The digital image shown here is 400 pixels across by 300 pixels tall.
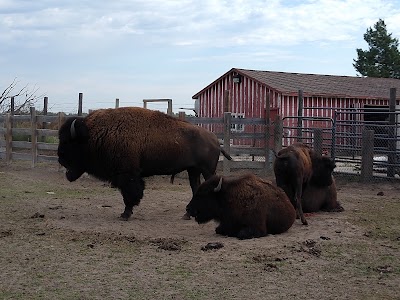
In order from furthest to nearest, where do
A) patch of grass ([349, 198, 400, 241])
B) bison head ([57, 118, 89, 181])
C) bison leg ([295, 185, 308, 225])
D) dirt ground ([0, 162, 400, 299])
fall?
1. bison head ([57, 118, 89, 181])
2. bison leg ([295, 185, 308, 225])
3. patch of grass ([349, 198, 400, 241])
4. dirt ground ([0, 162, 400, 299])

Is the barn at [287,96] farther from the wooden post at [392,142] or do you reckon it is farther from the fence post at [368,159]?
the fence post at [368,159]

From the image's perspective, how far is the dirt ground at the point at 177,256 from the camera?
553 cm

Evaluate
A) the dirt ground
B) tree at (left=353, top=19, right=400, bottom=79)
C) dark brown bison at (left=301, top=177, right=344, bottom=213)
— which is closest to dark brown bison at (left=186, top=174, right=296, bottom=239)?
the dirt ground

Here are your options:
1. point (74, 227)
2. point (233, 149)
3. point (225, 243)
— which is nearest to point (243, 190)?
point (225, 243)

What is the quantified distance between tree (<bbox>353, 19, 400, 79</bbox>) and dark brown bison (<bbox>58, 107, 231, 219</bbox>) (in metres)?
36.8

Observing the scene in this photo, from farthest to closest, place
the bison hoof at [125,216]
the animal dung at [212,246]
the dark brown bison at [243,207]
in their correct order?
1. the bison hoof at [125,216]
2. the dark brown bison at [243,207]
3. the animal dung at [212,246]

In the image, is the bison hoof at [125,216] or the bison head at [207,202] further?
the bison hoof at [125,216]

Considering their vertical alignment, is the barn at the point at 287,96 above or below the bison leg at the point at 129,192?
above

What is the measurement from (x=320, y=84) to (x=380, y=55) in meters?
17.4

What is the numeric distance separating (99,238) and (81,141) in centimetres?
235

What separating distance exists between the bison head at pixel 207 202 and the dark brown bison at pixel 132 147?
4.67 feet

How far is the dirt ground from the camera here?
553 centimetres

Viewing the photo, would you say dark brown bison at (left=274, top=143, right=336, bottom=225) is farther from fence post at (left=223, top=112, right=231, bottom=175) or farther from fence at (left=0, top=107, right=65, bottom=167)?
fence at (left=0, top=107, right=65, bottom=167)

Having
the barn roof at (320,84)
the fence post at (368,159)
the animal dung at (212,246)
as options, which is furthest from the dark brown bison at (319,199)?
the barn roof at (320,84)
